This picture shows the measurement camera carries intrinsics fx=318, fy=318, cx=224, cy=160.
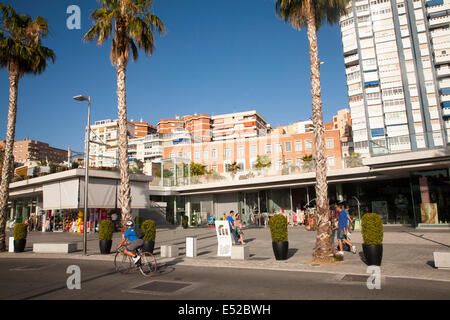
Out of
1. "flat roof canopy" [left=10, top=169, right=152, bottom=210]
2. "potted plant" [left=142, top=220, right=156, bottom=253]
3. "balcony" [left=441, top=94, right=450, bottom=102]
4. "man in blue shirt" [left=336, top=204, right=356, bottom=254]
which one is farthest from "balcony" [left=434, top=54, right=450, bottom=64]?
"potted plant" [left=142, top=220, right=156, bottom=253]

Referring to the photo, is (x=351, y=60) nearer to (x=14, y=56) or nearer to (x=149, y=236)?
(x=14, y=56)

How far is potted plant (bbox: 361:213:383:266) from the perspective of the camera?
9164mm

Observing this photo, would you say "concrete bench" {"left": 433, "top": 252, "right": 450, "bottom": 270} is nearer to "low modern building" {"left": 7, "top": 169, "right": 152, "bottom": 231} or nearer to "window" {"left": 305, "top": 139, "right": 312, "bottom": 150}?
"low modern building" {"left": 7, "top": 169, "right": 152, "bottom": 231}

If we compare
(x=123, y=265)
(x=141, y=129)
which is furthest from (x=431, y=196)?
(x=141, y=129)

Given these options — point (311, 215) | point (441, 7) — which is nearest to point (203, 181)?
point (311, 215)

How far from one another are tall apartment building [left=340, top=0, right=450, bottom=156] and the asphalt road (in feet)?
189

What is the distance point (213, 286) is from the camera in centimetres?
721

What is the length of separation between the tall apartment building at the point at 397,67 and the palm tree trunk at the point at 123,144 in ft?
179

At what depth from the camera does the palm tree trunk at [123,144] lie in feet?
45.7

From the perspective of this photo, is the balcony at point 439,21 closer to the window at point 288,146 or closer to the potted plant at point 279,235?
the window at point 288,146

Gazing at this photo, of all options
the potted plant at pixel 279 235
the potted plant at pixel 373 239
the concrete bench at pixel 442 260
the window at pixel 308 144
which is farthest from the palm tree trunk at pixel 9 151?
the window at pixel 308 144
